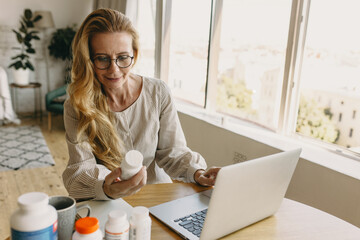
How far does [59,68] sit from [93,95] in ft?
13.7

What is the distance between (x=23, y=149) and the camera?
353cm

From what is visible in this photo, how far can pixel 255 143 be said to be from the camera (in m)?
2.14

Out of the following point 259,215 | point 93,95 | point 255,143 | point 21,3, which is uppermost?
point 21,3

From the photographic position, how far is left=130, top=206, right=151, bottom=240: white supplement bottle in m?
0.70

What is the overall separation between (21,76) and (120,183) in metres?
4.16

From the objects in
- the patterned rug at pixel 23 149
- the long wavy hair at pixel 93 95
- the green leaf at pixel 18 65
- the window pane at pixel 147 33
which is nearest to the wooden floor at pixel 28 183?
the patterned rug at pixel 23 149

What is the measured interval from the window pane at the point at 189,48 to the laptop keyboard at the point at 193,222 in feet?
7.14

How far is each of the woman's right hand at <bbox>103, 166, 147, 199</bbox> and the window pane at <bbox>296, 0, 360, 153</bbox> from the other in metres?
1.50

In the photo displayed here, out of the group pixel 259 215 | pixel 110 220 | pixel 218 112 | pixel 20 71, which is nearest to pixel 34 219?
pixel 110 220

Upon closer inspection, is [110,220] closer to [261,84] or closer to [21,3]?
[261,84]

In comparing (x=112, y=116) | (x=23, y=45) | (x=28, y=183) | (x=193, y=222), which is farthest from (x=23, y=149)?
Answer: (x=193, y=222)

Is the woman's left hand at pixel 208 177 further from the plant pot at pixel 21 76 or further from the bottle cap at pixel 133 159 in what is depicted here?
the plant pot at pixel 21 76

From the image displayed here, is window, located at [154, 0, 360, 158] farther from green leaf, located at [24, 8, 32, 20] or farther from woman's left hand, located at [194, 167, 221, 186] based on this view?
green leaf, located at [24, 8, 32, 20]

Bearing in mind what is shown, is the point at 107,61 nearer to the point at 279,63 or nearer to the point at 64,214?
the point at 64,214
